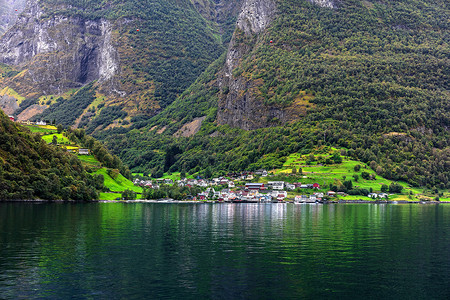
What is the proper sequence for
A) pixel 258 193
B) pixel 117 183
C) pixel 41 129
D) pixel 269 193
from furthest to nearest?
pixel 41 129 < pixel 258 193 < pixel 269 193 < pixel 117 183

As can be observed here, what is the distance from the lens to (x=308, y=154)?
196 metres

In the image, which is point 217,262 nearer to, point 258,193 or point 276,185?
point 258,193

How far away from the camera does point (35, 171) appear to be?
122 m

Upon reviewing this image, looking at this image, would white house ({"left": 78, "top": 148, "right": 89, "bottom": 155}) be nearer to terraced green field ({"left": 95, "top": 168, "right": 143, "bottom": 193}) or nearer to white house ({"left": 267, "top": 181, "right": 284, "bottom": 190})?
terraced green field ({"left": 95, "top": 168, "right": 143, "bottom": 193})

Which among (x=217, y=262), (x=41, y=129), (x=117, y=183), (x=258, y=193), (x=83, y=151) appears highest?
(x=41, y=129)

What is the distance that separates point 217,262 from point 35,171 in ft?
303

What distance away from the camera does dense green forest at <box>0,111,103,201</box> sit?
4496 inches

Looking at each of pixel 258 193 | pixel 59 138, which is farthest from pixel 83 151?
pixel 258 193

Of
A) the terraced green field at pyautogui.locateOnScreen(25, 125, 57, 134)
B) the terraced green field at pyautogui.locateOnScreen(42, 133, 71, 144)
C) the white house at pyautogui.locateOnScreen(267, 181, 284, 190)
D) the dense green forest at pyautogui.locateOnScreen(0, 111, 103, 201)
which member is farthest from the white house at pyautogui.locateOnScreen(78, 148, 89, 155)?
the white house at pyautogui.locateOnScreen(267, 181, 284, 190)

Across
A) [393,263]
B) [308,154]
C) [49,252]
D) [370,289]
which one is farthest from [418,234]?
[308,154]

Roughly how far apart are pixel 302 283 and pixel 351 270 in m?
7.13

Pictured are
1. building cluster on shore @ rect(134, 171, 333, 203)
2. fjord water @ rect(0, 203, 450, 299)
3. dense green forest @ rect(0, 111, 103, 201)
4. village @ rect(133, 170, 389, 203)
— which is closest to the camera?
fjord water @ rect(0, 203, 450, 299)

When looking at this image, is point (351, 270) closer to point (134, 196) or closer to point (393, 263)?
point (393, 263)

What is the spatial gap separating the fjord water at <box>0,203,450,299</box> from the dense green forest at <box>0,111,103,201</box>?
1877 inches
